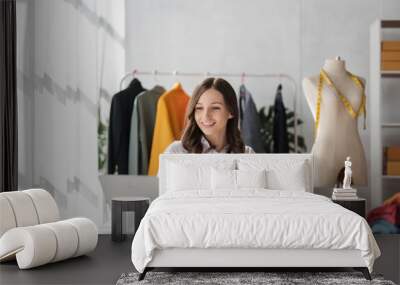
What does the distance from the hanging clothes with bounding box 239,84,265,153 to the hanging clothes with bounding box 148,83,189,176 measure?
2.07ft

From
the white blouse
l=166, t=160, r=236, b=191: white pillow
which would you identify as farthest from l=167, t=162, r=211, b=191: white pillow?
the white blouse

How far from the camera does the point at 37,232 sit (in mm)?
4547

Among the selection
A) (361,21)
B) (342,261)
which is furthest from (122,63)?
(342,261)

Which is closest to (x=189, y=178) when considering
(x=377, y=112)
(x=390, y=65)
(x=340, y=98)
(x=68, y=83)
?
(x=340, y=98)

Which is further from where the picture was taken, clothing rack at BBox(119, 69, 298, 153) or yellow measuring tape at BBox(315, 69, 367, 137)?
clothing rack at BBox(119, 69, 298, 153)

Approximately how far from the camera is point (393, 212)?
20.3ft

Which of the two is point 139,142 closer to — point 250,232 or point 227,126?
point 227,126

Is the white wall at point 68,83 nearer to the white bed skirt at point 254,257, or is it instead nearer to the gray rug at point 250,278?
the gray rug at point 250,278

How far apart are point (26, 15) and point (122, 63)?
1.15 metres

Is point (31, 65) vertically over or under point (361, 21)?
Result: under

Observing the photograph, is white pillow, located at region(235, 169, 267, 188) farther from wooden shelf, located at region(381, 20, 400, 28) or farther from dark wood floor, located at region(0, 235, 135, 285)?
wooden shelf, located at region(381, 20, 400, 28)

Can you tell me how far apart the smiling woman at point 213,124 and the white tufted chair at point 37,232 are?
4.06ft

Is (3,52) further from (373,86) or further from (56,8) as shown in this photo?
(373,86)

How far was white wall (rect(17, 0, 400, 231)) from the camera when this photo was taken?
6.92 meters
